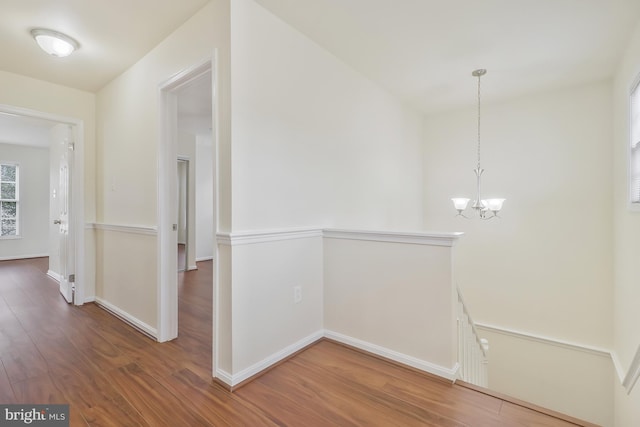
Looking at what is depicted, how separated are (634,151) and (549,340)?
2302 millimetres

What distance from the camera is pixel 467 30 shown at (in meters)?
2.39

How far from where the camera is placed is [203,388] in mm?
1846

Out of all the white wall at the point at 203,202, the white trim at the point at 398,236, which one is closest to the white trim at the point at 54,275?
the white wall at the point at 203,202

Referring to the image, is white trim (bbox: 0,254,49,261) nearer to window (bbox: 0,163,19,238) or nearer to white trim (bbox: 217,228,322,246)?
window (bbox: 0,163,19,238)

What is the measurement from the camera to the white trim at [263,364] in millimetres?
1862

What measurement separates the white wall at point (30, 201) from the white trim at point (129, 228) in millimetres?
4847

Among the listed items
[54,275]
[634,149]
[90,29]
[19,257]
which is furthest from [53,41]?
[19,257]

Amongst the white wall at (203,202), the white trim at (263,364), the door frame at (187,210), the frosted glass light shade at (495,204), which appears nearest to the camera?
the white trim at (263,364)

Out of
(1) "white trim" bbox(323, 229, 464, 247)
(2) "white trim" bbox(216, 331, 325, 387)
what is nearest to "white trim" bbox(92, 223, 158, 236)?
(2) "white trim" bbox(216, 331, 325, 387)

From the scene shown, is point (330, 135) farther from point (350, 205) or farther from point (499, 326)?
point (499, 326)

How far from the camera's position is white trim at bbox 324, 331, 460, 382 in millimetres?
1948

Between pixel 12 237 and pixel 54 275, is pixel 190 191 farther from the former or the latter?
pixel 12 237

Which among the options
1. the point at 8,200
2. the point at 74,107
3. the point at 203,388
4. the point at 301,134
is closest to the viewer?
the point at 203,388

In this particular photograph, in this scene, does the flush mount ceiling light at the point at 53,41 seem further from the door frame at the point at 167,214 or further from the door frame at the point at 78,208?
→ the door frame at the point at 78,208
